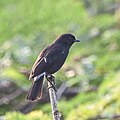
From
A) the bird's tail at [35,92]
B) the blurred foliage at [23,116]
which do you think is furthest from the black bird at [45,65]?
the blurred foliage at [23,116]

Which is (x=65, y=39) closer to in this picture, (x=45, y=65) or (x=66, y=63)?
(x=45, y=65)

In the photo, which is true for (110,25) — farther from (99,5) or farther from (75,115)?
(75,115)

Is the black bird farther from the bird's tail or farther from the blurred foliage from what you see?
the blurred foliage

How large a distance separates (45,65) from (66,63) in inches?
105

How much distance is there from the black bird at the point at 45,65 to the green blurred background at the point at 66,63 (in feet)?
0.44

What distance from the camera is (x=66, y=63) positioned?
20.5ft

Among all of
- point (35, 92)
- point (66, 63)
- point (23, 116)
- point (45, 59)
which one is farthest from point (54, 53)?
point (66, 63)

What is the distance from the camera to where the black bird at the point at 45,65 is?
338 centimetres

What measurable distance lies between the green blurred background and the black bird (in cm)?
14

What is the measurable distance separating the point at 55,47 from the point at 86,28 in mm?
4258

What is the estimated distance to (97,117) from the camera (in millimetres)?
4258

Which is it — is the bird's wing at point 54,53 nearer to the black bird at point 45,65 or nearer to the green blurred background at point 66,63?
the black bird at point 45,65

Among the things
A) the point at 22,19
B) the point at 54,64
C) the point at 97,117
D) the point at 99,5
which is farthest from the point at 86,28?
the point at 54,64

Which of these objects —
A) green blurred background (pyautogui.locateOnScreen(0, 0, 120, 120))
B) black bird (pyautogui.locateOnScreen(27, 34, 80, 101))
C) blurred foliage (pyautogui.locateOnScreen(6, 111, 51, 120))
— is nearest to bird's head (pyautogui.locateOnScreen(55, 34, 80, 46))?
black bird (pyautogui.locateOnScreen(27, 34, 80, 101))
